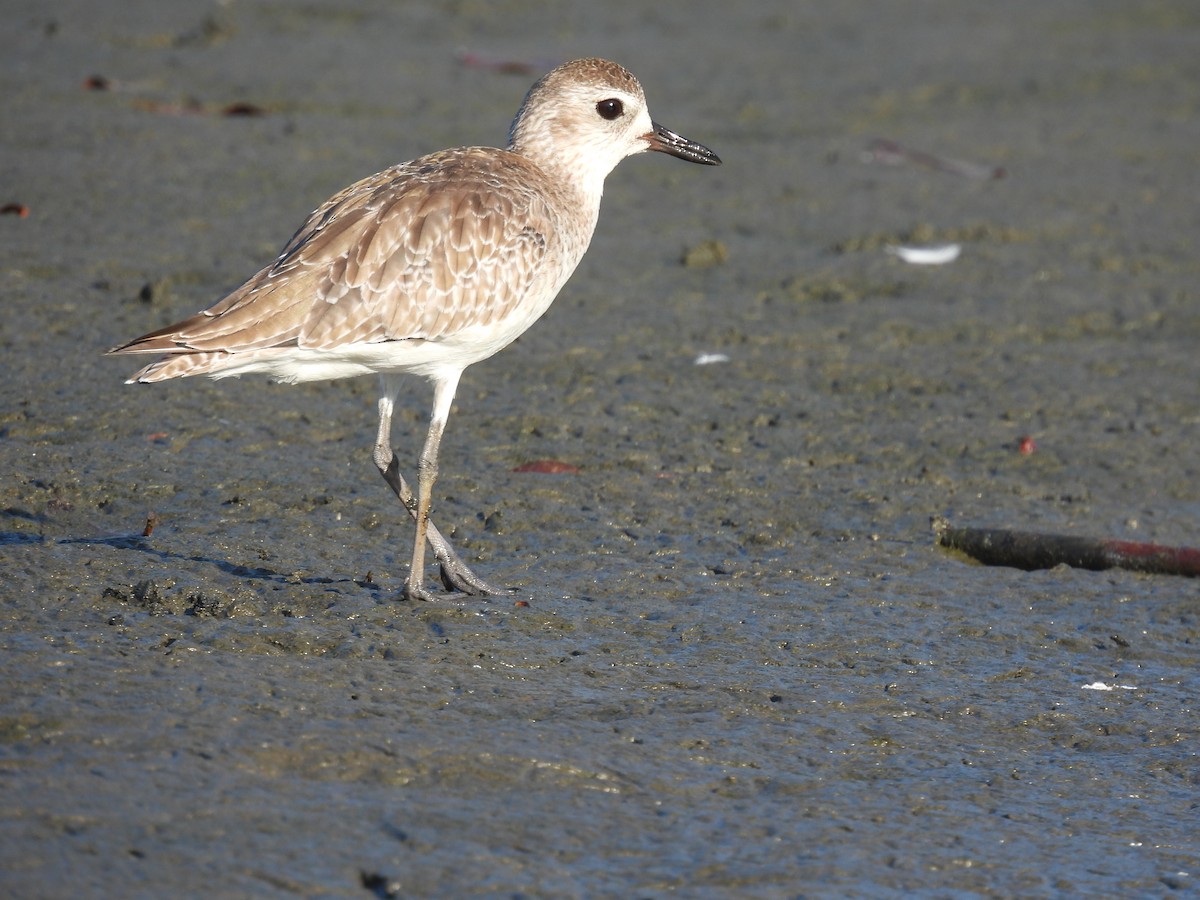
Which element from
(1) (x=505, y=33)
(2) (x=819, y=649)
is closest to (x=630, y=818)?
(2) (x=819, y=649)

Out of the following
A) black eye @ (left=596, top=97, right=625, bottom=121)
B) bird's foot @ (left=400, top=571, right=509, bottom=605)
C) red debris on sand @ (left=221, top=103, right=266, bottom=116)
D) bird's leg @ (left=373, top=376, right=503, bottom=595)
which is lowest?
bird's foot @ (left=400, top=571, right=509, bottom=605)

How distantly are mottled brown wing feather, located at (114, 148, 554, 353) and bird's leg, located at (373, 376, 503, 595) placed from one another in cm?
45

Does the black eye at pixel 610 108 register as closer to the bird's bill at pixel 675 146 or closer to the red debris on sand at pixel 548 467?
the bird's bill at pixel 675 146

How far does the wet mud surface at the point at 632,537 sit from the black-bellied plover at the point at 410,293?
64cm

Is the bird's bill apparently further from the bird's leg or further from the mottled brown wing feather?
the bird's leg

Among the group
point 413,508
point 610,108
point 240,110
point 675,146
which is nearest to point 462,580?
point 413,508

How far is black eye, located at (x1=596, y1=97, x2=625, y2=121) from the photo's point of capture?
6.35 meters

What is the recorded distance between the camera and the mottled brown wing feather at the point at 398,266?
5.26 metres

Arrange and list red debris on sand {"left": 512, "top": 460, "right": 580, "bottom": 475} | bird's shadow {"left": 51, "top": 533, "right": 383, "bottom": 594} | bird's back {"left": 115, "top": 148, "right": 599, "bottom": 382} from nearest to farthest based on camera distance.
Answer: bird's back {"left": 115, "top": 148, "right": 599, "bottom": 382} < bird's shadow {"left": 51, "top": 533, "right": 383, "bottom": 594} < red debris on sand {"left": 512, "top": 460, "right": 580, "bottom": 475}

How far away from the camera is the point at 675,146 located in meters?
6.74

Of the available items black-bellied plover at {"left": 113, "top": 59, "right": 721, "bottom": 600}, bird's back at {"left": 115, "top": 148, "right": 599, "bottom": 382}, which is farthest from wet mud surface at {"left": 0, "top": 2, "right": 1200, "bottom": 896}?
bird's back at {"left": 115, "top": 148, "right": 599, "bottom": 382}

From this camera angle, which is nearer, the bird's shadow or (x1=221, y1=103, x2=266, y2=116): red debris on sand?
the bird's shadow

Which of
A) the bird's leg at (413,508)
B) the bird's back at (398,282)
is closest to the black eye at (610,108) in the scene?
the bird's back at (398,282)

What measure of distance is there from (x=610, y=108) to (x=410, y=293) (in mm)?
1411
